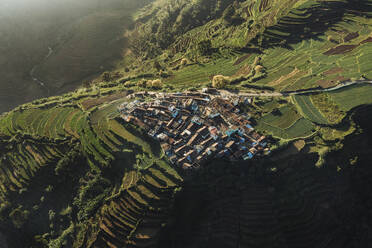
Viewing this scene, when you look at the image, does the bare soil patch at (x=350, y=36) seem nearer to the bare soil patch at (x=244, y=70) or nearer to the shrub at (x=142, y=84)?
the bare soil patch at (x=244, y=70)

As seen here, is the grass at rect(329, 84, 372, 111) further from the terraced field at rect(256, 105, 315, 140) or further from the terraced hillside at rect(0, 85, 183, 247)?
the terraced hillside at rect(0, 85, 183, 247)

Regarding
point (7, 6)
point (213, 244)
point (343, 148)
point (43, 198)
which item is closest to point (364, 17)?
point (343, 148)

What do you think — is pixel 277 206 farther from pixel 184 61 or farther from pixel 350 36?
pixel 350 36

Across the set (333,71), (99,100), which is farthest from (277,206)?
(99,100)

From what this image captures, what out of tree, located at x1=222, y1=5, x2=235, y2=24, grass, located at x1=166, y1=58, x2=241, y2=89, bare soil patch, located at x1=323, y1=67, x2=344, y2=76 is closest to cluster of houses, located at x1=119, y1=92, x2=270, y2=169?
grass, located at x1=166, y1=58, x2=241, y2=89

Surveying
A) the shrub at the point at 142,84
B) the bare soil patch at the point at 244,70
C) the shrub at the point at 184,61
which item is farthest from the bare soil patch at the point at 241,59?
the shrub at the point at 142,84

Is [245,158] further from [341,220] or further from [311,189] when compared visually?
[341,220]
